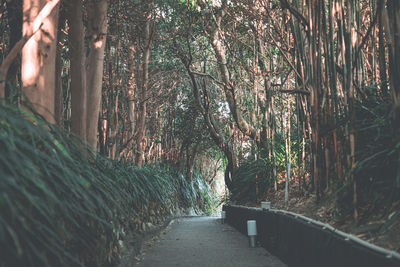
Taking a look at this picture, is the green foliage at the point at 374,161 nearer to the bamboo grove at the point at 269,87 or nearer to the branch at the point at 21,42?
the bamboo grove at the point at 269,87

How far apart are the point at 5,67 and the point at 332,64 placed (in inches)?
64.4

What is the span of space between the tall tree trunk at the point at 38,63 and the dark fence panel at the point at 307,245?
152 cm

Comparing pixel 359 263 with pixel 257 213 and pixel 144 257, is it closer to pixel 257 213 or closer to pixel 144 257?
pixel 144 257

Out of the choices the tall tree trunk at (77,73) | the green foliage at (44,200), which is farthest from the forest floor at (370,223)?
Answer: the tall tree trunk at (77,73)

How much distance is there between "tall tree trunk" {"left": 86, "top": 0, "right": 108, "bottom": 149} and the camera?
3.30m

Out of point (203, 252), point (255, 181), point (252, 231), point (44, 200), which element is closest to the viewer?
point (44, 200)

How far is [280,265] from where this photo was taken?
8.98 ft

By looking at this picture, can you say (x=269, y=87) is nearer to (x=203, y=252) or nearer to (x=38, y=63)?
(x=203, y=252)

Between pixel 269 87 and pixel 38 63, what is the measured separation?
2581mm

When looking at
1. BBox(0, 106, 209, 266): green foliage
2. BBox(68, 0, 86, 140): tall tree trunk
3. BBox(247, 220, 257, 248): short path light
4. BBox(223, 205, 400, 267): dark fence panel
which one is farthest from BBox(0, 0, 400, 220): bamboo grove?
BBox(247, 220, 257, 248): short path light

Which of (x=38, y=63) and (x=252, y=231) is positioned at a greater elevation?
(x=38, y=63)

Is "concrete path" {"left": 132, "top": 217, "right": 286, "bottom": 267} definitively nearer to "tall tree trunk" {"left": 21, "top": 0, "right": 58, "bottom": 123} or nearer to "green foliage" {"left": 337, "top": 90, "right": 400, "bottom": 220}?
"green foliage" {"left": 337, "top": 90, "right": 400, "bottom": 220}

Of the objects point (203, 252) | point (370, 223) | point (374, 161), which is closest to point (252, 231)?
point (203, 252)

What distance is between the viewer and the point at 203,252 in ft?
11.1
